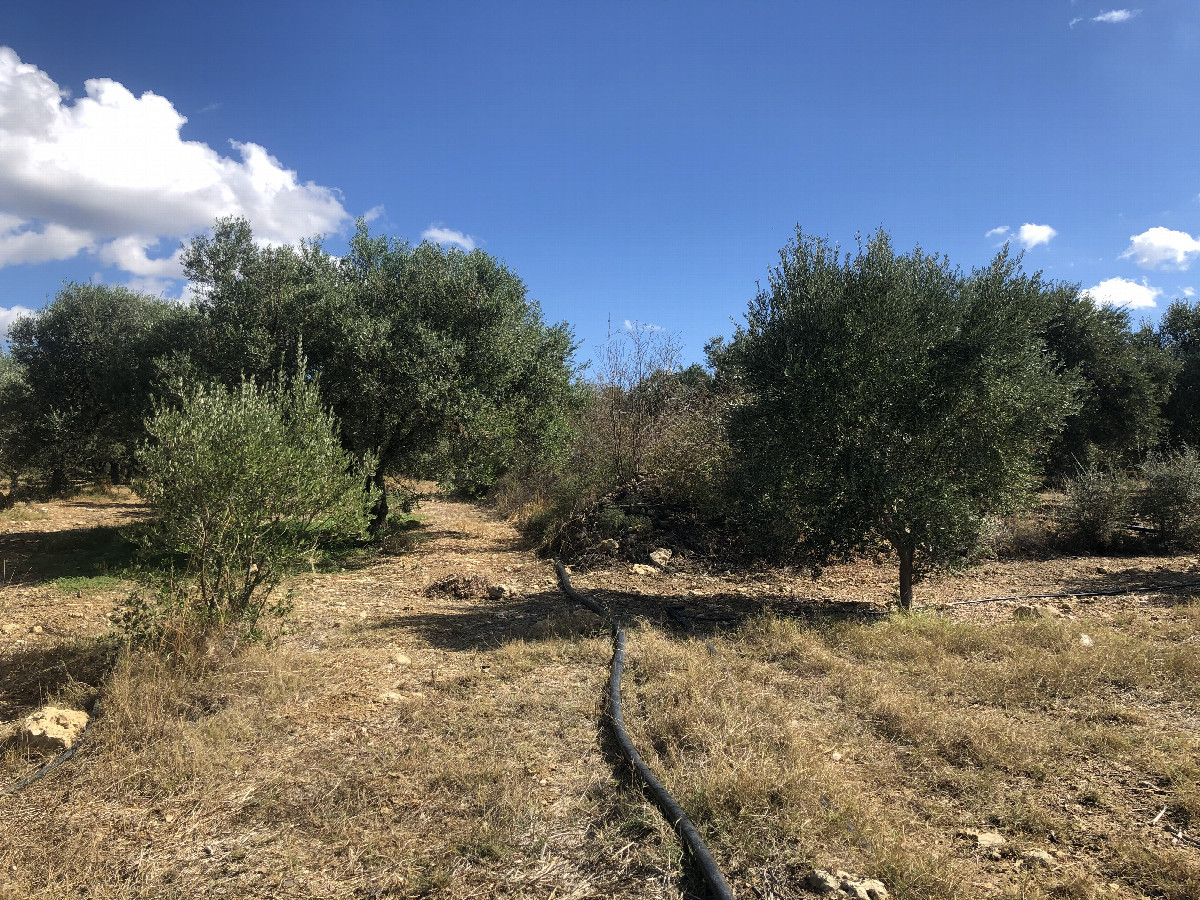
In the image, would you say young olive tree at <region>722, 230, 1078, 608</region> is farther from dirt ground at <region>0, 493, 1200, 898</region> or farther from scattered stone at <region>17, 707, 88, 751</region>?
scattered stone at <region>17, 707, 88, 751</region>

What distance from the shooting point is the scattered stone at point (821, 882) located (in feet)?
10.9

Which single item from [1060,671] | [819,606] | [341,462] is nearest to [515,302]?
[341,462]

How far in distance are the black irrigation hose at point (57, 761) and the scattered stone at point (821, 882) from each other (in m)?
5.35

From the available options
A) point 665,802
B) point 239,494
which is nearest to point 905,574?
point 665,802

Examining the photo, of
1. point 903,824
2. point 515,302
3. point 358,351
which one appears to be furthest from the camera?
point 515,302

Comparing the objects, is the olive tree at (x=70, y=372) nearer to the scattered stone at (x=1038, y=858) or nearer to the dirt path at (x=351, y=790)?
the dirt path at (x=351, y=790)

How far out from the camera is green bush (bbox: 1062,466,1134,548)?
1471cm

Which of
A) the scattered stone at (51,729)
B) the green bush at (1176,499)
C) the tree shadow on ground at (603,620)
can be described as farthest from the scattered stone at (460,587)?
the green bush at (1176,499)

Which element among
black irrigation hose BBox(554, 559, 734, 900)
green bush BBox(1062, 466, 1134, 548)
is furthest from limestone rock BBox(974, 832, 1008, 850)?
green bush BBox(1062, 466, 1134, 548)

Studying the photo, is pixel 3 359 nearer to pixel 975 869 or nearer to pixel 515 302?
pixel 515 302

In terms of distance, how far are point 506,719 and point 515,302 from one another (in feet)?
35.4

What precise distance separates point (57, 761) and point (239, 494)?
8.34ft

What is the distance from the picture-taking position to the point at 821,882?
3357 millimetres

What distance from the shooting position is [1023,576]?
42.3 ft
